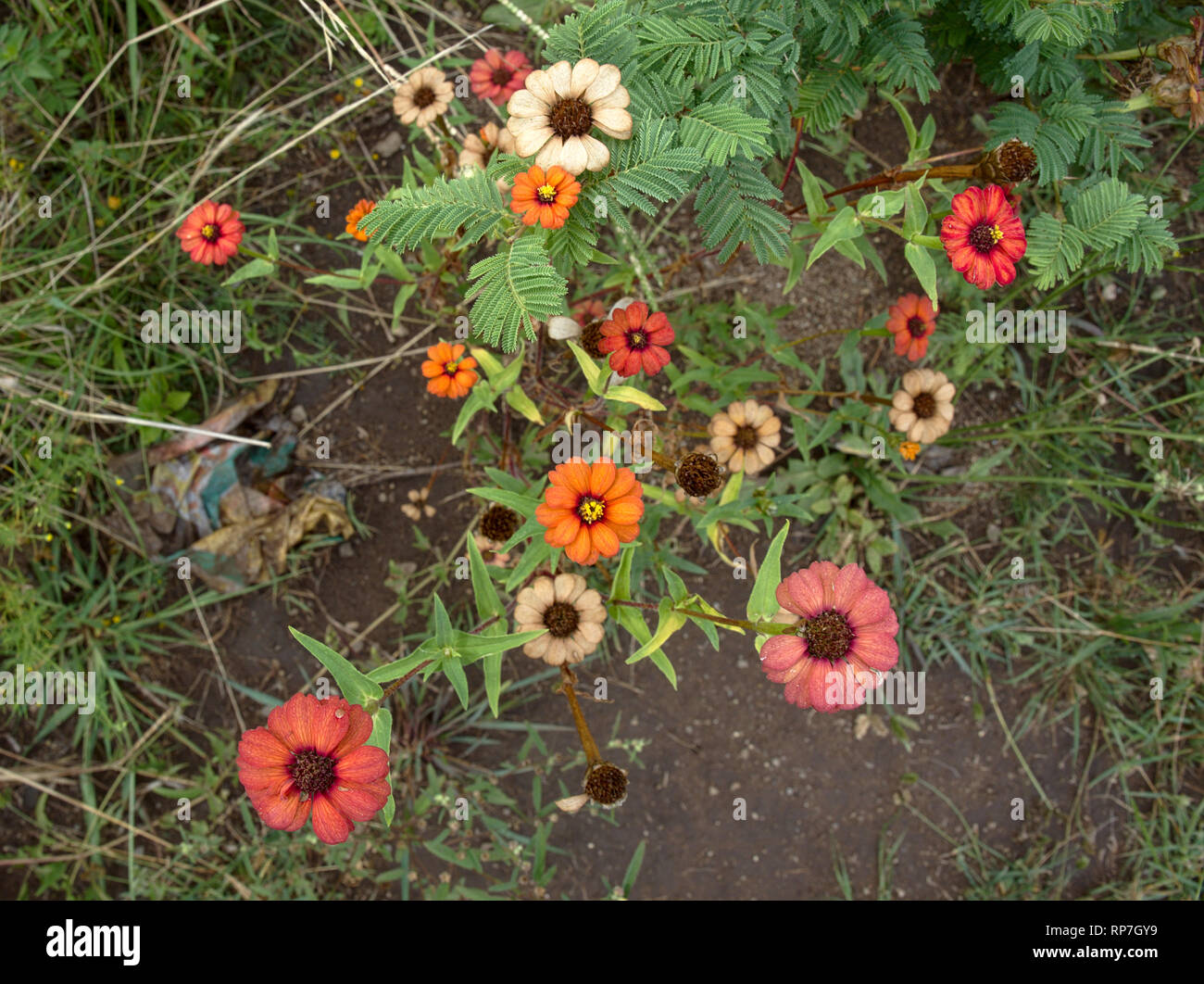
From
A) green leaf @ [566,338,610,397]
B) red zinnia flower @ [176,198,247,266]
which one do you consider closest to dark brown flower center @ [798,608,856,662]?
green leaf @ [566,338,610,397]

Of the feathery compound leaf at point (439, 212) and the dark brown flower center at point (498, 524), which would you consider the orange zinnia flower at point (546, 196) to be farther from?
the dark brown flower center at point (498, 524)

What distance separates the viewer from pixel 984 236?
2.06 metres

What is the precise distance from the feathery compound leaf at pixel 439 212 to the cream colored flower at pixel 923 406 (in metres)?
1.56

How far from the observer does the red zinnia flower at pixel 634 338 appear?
2.34 meters

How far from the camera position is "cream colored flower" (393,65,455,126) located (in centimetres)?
266

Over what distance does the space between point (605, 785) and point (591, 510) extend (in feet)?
2.66

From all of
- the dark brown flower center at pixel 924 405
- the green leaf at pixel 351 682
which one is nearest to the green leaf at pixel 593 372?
the green leaf at pixel 351 682

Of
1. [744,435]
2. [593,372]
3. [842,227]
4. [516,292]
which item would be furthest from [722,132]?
[744,435]

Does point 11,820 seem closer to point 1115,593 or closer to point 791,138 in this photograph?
point 791,138

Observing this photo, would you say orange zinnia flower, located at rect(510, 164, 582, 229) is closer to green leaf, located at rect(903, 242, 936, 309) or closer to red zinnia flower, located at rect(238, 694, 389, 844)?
green leaf, located at rect(903, 242, 936, 309)

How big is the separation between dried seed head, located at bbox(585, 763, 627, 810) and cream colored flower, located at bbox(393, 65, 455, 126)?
217 cm

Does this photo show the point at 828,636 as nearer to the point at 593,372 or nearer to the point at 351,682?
the point at 593,372
